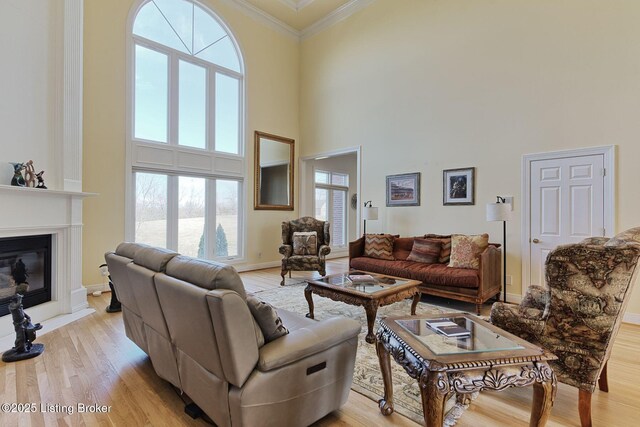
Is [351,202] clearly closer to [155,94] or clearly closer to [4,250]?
[155,94]

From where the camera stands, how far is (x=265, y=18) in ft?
23.0

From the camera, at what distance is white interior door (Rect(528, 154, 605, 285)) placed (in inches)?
152

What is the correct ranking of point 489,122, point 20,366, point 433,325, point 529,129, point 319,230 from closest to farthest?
point 433,325 < point 20,366 < point 529,129 < point 489,122 < point 319,230

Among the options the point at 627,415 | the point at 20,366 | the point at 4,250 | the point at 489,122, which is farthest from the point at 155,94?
the point at 627,415

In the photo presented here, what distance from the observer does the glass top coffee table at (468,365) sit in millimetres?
1403

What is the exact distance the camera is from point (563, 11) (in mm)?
4098

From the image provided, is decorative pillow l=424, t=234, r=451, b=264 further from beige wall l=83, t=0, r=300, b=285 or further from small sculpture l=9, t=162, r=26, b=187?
small sculpture l=9, t=162, r=26, b=187

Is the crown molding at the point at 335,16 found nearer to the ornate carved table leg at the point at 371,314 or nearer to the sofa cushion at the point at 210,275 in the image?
the ornate carved table leg at the point at 371,314

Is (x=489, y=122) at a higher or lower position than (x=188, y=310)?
higher

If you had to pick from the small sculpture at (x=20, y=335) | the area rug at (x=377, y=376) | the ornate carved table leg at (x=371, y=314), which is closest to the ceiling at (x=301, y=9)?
the area rug at (x=377, y=376)

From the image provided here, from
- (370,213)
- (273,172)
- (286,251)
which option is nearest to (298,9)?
(273,172)

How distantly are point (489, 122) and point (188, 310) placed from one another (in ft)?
16.0

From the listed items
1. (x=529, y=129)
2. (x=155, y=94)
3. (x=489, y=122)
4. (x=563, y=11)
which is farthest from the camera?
(x=155, y=94)

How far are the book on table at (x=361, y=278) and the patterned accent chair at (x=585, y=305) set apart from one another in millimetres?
1742
